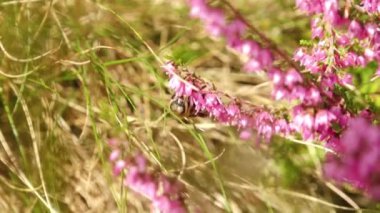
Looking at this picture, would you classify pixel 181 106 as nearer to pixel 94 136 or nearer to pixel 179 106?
pixel 179 106

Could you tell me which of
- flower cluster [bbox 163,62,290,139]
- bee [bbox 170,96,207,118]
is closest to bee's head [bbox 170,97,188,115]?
bee [bbox 170,96,207,118]

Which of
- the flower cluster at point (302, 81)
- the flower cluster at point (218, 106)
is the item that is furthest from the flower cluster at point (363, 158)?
the flower cluster at point (218, 106)

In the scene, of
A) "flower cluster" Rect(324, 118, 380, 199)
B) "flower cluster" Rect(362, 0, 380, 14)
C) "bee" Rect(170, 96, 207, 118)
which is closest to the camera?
"flower cluster" Rect(324, 118, 380, 199)

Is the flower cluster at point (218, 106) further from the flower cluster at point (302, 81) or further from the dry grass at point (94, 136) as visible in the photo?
the dry grass at point (94, 136)

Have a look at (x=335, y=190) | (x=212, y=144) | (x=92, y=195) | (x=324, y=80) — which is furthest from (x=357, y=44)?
(x=92, y=195)

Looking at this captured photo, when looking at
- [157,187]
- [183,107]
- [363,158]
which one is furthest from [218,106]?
[363,158]

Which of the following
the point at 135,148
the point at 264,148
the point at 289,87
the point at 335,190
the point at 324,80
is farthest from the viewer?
the point at 264,148

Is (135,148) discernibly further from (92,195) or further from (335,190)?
(335,190)

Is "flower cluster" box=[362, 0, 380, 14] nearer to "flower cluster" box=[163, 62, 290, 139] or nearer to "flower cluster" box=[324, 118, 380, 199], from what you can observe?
"flower cluster" box=[163, 62, 290, 139]
